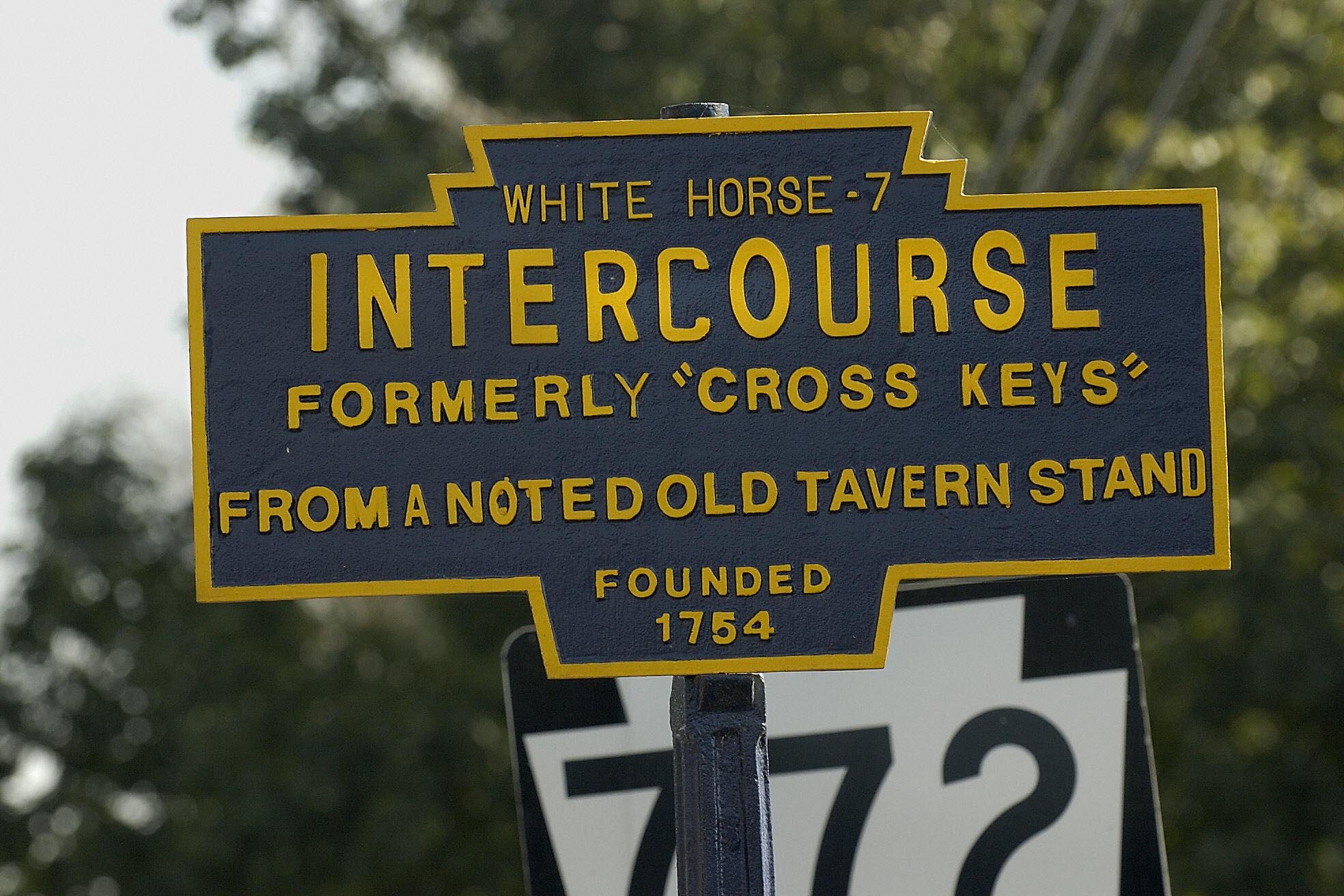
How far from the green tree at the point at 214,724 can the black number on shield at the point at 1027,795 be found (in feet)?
30.0

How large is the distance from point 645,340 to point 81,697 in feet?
41.0

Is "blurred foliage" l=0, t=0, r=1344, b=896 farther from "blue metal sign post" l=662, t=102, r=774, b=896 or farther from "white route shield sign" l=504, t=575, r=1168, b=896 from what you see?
"blue metal sign post" l=662, t=102, r=774, b=896

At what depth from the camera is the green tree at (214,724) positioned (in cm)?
1276

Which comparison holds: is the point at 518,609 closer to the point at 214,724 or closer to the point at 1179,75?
the point at 214,724

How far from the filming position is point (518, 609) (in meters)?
13.2

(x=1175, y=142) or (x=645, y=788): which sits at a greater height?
(x=1175, y=142)

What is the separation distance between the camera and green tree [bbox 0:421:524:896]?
41.9 feet

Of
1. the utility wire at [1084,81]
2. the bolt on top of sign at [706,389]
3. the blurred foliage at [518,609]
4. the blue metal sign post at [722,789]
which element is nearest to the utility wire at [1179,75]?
the utility wire at [1084,81]

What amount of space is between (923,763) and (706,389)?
116 cm

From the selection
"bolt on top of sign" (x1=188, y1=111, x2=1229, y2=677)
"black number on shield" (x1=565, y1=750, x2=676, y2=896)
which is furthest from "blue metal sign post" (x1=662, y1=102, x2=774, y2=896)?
"black number on shield" (x1=565, y1=750, x2=676, y2=896)

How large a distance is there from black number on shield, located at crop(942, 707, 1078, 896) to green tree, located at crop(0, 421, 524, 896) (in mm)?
9137

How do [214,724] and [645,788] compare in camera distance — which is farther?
[214,724]

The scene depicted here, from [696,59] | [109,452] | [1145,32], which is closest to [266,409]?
[696,59]

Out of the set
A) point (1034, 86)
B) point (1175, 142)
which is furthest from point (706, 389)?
point (1175, 142)
